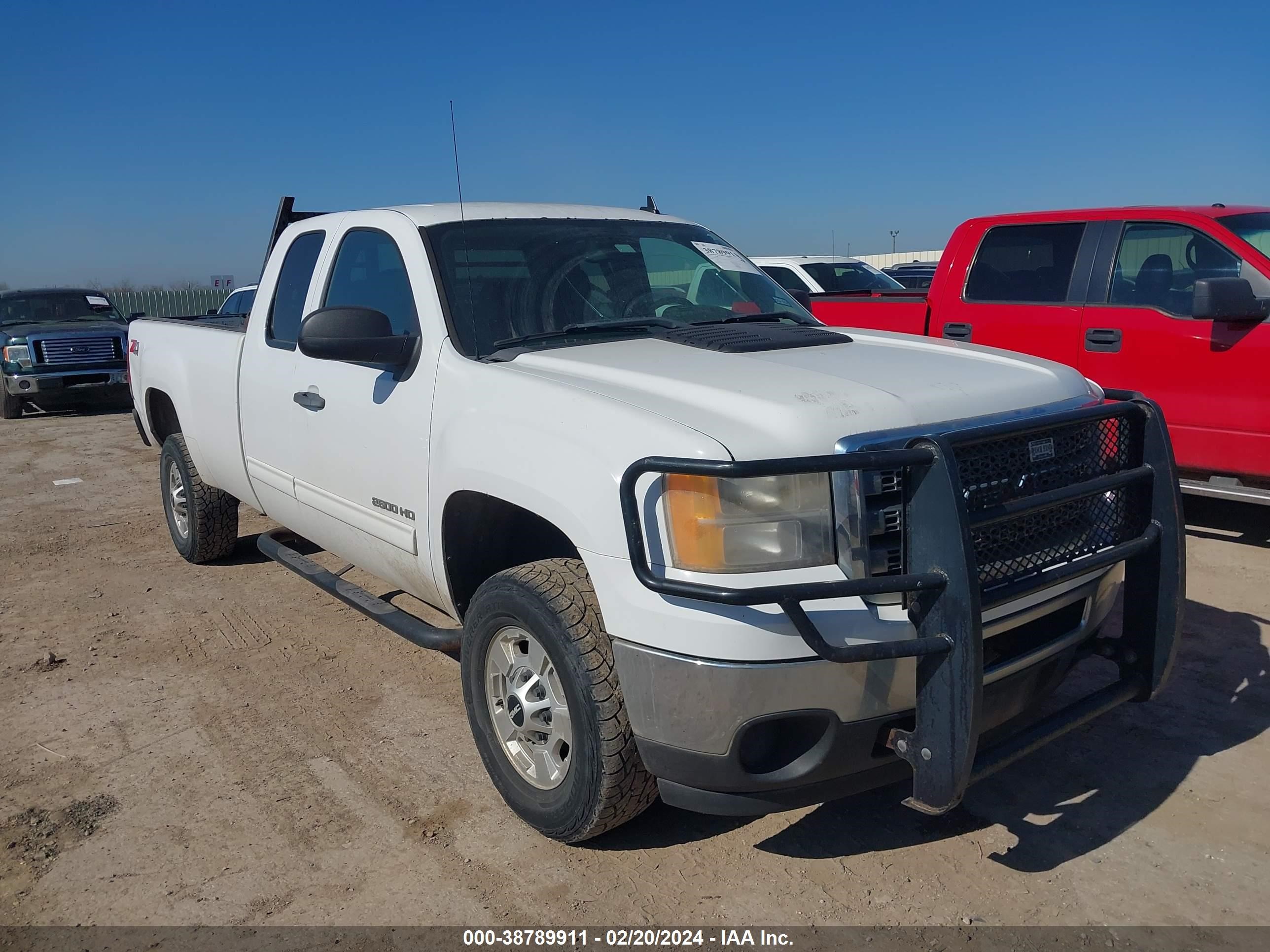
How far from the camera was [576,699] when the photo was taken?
272 cm

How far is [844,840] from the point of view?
3.07m

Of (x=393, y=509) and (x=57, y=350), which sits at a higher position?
(x=57, y=350)

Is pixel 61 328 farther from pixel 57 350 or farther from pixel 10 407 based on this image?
pixel 10 407

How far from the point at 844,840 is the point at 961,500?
1.25 meters

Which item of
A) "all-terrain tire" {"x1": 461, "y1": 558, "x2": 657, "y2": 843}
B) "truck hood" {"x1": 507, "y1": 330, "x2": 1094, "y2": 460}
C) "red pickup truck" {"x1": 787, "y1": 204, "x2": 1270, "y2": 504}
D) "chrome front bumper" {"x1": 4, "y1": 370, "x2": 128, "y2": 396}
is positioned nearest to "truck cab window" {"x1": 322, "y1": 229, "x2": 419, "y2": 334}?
"truck hood" {"x1": 507, "y1": 330, "x2": 1094, "y2": 460}

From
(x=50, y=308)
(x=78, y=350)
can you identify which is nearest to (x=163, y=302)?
(x=50, y=308)

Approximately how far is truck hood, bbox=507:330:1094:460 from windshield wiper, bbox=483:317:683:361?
5.0 inches

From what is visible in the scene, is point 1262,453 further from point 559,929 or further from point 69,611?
point 69,611

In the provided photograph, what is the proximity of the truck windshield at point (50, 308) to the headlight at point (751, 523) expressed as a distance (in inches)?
628

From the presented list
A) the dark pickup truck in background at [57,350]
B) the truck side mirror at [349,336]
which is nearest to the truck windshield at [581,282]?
the truck side mirror at [349,336]

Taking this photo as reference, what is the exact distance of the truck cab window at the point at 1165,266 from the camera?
6.00m

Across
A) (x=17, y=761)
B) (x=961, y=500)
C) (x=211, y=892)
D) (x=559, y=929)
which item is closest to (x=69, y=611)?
(x=17, y=761)

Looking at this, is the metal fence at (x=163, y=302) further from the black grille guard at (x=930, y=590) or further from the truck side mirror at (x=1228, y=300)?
the black grille guard at (x=930, y=590)

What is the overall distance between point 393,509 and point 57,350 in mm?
13278
